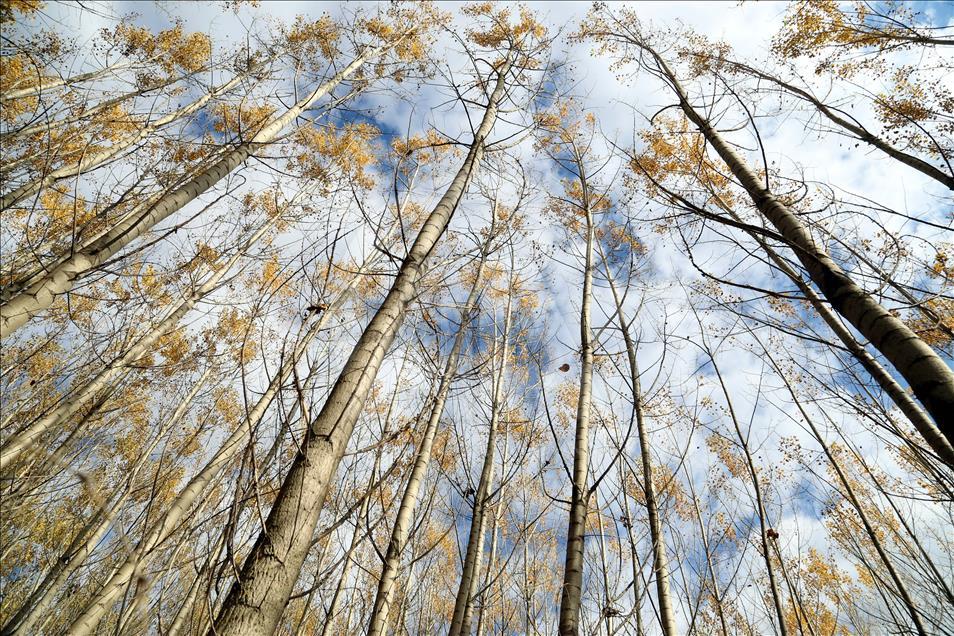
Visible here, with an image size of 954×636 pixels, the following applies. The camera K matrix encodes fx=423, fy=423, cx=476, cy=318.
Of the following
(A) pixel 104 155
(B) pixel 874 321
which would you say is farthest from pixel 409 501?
(A) pixel 104 155

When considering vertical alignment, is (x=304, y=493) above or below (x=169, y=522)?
below

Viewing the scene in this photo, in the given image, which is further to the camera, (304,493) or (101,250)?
(101,250)

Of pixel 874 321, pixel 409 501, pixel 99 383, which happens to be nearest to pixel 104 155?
pixel 99 383

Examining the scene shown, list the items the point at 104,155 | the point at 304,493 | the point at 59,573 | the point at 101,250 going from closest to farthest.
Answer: the point at 304,493
the point at 101,250
the point at 59,573
the point at 104,155

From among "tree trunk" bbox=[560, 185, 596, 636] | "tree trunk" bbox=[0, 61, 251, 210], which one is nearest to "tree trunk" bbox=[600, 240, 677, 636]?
"tree trunk" bbox=[560, 185, 596, 636]

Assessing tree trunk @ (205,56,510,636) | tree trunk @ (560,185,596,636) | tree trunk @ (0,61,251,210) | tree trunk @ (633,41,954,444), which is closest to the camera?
tree trunk @ (205,56,510,636)

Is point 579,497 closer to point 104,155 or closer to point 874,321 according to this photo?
point 874,321

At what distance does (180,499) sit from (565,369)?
386 centimetres

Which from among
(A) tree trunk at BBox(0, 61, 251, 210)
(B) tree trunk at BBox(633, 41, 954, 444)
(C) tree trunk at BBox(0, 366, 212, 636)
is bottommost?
(C) tree trunk at BBox(0, 366, 212, 636)

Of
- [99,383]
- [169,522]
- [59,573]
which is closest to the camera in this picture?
[169,522]

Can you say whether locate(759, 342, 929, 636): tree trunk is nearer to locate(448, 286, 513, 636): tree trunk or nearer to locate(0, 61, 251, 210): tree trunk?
locate(448, 286, 513, 636): tree trunk

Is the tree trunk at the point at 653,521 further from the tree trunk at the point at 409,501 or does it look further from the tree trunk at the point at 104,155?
the tree trunk at the point at 104,155

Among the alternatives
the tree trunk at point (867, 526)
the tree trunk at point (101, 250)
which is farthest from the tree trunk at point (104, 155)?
the tree trunk at point (867, 526)

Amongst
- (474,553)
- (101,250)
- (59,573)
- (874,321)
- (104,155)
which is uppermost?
(104,155)
